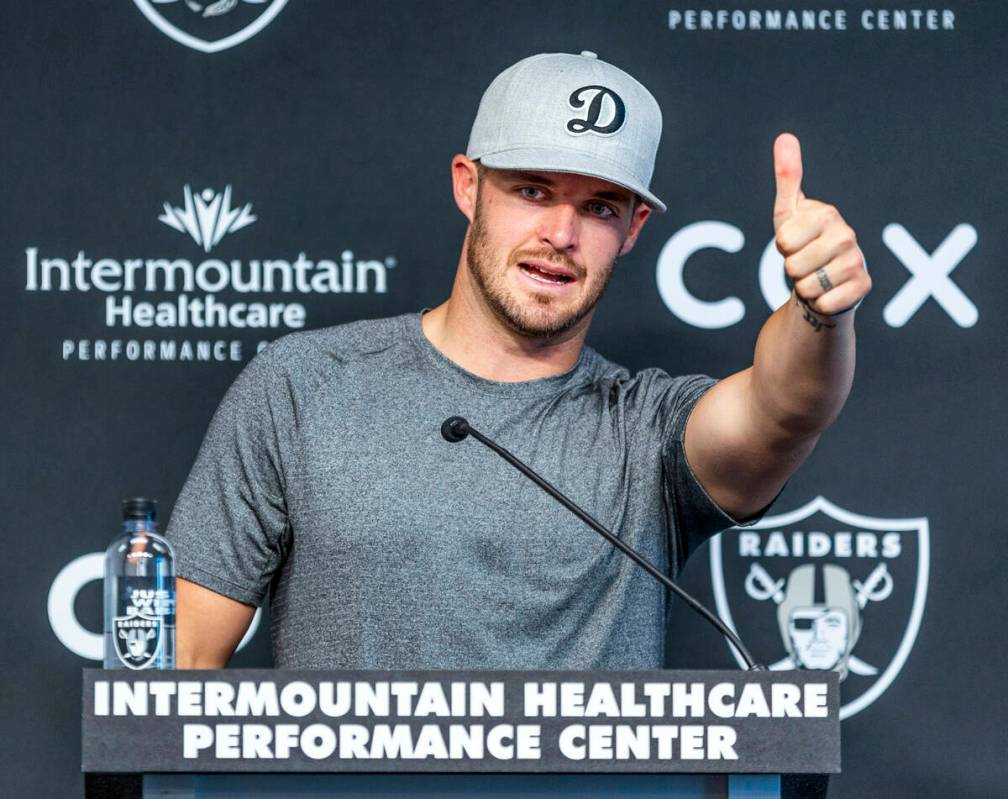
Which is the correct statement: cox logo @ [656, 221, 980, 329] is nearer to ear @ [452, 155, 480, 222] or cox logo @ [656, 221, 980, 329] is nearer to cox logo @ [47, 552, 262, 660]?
ear @ [452, 155, 480, 222]

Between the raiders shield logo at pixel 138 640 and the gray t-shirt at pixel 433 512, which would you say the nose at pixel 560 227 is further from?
the raiders shield logo at pixel 138 640

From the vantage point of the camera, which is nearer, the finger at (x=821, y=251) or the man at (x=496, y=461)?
the finger at (x=821, y=251)

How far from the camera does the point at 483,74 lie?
88.5 inches

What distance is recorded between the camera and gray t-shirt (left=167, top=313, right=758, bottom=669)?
1.71 m

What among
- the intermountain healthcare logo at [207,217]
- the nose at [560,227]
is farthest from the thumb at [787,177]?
the intermountain healthcare logo at [207,217]

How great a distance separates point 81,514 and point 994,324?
4.53 ft

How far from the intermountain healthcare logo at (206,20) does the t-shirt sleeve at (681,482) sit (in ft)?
2.85

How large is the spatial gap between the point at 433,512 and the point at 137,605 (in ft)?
1.45

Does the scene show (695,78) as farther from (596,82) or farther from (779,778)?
(779,778)

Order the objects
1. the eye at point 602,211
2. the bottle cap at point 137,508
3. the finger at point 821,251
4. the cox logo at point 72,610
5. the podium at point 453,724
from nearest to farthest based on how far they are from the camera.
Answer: the podium at point 453,724, the finger at point 821,251, the bottle cap at point 137,508, the eye at point 602,211, the cox logo at point 72,610

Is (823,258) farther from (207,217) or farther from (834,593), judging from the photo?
(207,217)

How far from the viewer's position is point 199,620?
1.79 metres

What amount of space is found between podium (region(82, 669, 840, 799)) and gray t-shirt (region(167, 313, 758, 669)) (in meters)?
0.54

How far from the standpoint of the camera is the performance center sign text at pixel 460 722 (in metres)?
1.11
